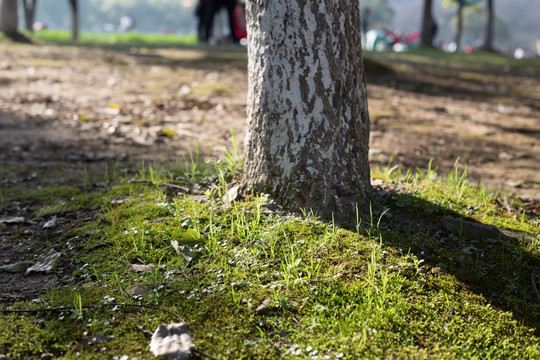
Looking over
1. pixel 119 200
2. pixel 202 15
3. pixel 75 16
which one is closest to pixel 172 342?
pixel 119 200

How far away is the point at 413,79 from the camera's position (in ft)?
29.0

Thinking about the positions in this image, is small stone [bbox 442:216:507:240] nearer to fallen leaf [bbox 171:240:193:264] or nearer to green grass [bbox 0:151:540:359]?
green grass [bbox 0:151:540:359]

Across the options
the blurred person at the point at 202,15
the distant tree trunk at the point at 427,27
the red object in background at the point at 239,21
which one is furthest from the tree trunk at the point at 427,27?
the blurred person at the point at 202,15

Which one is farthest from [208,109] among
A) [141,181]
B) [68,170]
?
[141,181]

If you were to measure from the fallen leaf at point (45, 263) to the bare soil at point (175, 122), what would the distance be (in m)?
0.04

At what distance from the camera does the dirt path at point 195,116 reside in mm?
4529

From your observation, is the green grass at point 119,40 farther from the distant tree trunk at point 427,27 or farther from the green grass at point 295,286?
the green grass at point 295,286

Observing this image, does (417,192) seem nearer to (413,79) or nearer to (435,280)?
(435,280)

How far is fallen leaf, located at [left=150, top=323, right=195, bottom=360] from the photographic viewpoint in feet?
6.06

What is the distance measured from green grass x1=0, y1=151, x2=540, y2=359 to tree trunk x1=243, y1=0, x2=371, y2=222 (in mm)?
168

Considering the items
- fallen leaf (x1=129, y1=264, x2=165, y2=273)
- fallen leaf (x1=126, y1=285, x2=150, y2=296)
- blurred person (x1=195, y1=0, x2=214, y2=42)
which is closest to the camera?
fallen leaf (x1=126, y1=285, x2=150, y2=296)

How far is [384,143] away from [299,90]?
2.61 meters

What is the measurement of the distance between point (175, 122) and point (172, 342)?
4.01 metres

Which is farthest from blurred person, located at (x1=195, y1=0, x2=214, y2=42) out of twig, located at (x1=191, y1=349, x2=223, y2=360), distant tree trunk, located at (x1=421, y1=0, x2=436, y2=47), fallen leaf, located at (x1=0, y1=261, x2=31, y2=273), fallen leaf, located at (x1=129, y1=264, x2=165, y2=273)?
twig, located at (x1=191, y1=349, x2=223, y2=360)
